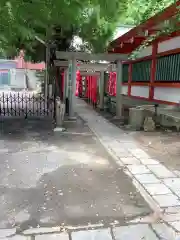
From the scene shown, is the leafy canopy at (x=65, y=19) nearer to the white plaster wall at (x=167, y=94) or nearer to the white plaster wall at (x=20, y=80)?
the white plaster wall at (x=167, y=94)

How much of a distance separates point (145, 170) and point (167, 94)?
549cm

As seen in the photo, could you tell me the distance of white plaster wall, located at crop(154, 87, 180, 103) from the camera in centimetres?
988

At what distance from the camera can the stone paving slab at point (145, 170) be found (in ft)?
14.4

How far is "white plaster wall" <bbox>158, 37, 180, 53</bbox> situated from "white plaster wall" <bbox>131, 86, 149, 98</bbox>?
2.08 metres

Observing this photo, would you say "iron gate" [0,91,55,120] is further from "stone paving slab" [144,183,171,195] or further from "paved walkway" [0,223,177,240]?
"paved walkway" [0,223,177,240]

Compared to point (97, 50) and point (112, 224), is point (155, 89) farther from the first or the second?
point (112, 224)

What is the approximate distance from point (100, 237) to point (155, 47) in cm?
974

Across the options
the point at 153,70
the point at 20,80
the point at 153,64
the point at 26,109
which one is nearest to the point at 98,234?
the point at 153,70

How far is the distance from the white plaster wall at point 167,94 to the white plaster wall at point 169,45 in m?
1.51

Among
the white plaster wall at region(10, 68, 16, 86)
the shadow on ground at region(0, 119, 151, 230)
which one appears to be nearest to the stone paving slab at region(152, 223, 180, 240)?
the shadow on ground at region(0, 119, 151, 230)

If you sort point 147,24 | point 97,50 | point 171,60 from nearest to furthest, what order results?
point 147,24
point 171,60
point 97,50

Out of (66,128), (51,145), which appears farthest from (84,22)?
(51,145)

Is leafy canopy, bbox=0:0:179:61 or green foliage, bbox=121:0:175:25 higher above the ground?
green foliage, bbox=121:0:175:25

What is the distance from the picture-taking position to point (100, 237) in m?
3.34
